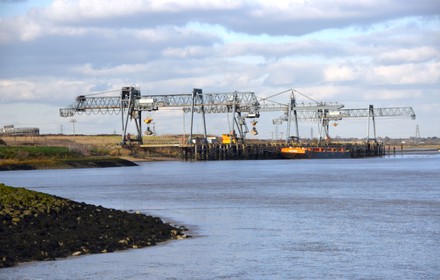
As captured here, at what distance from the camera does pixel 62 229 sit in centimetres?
2659

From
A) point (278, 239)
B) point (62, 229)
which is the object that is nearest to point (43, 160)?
point (62, 229)

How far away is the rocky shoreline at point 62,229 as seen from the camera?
76.4 ft

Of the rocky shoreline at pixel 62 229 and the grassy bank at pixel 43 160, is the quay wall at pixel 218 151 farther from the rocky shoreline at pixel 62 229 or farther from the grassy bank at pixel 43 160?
the rocky shoreline at pixel 62 229

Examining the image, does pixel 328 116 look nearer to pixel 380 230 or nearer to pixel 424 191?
pixel 424 191

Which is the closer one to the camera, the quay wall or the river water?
the river water

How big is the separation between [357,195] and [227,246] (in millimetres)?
23428

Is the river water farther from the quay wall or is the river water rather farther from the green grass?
the quay wall

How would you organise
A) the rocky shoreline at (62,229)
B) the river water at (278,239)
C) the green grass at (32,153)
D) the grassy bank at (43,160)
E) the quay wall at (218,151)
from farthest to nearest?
the quay wall at (218,151) → the green grass at (32,153) → the grassy bank at (43,160) → the rocky shoreline at (62,229) → the river water at (278,239)

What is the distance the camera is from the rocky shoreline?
2328 cm

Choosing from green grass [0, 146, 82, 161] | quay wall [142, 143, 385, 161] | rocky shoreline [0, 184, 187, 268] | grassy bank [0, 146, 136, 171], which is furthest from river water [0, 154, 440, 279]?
quay wall [142, 143, 385, 161]

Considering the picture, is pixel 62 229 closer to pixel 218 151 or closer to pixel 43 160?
pixel 43 160

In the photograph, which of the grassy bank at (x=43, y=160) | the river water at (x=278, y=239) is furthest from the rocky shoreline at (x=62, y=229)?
the grassy bank at (x=43, y=160)

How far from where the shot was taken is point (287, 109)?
5591 inches

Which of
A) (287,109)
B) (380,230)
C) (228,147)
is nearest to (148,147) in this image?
(228,147)
